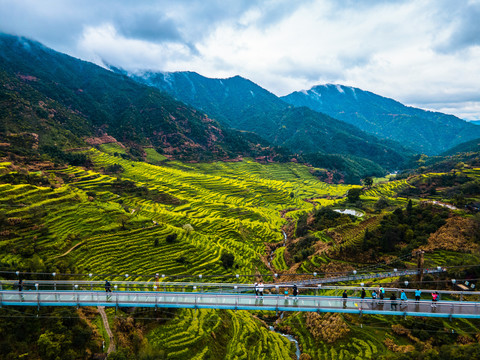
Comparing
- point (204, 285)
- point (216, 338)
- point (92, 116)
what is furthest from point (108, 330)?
point (92, 116)

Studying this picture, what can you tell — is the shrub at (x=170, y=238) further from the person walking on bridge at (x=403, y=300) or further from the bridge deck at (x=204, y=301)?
the person walking on bridge at (x=403, y=300)

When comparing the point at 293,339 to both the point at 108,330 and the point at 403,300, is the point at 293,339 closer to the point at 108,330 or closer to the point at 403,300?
the point at 403,300

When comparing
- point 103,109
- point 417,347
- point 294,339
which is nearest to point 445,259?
point 417,347

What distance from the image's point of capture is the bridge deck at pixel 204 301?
21797 millimetres

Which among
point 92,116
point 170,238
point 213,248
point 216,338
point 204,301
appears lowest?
point 216,338

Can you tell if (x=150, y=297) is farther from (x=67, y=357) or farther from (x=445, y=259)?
(x=445, y=259)

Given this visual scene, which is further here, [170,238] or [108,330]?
[170,238]

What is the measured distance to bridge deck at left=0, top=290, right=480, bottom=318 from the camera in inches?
858

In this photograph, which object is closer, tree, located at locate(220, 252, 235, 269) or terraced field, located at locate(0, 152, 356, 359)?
terraced field, located at locate(0, 152, 356, 359)

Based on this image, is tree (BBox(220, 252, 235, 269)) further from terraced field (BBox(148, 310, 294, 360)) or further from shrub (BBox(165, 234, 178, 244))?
terraced field (BBox(148, 310, 294, 360))

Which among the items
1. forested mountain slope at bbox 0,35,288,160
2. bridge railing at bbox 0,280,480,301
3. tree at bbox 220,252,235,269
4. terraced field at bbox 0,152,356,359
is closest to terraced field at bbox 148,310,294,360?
terraced field at bbox 0,152,356,359

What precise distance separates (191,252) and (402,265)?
3483cm

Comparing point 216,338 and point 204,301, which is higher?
point 204,301

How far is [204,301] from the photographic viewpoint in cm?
2347
